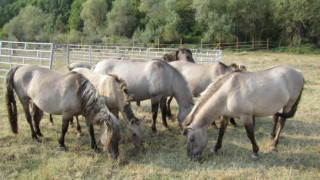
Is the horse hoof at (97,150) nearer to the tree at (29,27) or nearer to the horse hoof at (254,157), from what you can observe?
the horse hoof at (254,157)

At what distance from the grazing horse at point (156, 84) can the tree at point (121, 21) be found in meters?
40.3

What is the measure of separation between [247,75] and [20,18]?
55.5 m

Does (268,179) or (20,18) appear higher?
(20,18)

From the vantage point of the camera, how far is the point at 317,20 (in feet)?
111

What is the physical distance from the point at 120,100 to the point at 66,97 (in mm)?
992

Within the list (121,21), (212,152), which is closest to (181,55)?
(212,152)

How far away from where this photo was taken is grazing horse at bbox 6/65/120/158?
4.64m

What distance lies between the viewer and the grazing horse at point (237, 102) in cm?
464

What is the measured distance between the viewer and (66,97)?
4.80 metres

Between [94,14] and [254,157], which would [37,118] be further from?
[94,14]

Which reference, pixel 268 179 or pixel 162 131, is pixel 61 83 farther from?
pixel 268 179

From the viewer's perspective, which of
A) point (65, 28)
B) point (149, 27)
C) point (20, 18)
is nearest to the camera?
point (149, 27)

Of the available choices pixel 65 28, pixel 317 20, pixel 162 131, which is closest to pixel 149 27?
pixel 317 20

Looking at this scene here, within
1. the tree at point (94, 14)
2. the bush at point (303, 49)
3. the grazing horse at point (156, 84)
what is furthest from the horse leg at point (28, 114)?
the tree at point (94, 14)
